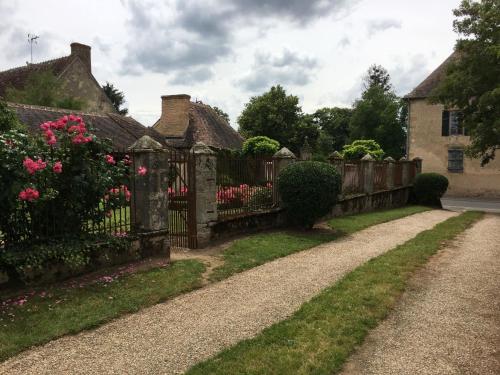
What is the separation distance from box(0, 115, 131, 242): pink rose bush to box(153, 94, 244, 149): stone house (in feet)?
61.4

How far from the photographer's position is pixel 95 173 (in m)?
6.46

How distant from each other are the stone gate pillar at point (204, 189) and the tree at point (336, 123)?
47.7m

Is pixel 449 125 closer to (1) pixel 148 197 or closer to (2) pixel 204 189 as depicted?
(2) pixel 204 189

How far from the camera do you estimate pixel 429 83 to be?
29.5 meters

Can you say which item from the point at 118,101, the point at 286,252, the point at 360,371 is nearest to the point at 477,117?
the point at 286,252

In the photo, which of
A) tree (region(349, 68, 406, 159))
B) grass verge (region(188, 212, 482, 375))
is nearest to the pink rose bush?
grass verge (region(188, 212, 482, 375))

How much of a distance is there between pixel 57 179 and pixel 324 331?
13.9 feet

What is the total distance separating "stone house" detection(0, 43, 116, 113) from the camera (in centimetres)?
2369

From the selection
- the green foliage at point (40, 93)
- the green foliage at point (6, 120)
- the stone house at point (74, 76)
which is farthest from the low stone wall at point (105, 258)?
the stone house at point (74, 76)

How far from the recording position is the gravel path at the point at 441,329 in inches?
156

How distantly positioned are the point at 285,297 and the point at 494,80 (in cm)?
1728

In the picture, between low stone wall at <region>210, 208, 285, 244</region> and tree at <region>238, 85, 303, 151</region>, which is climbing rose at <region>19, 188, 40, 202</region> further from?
tree at <region>238, 85, 303, 151</region>

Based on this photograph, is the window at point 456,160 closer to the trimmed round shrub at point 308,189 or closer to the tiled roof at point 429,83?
the tiled roof at point 429,83

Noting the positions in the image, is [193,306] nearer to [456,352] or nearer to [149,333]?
[149,333]
